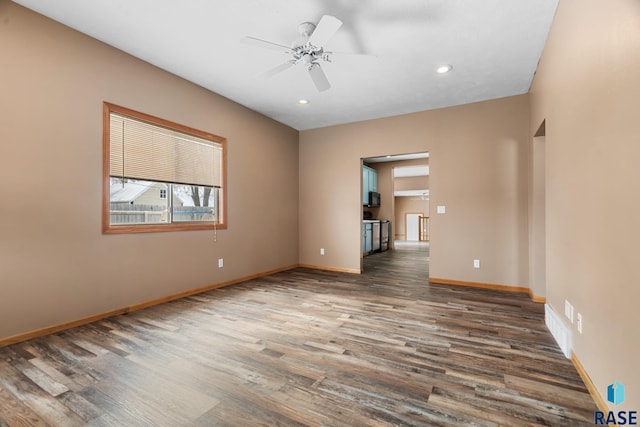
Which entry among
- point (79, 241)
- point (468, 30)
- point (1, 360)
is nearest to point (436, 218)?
point (468, 30)

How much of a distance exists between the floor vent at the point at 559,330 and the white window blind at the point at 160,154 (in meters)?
4.07

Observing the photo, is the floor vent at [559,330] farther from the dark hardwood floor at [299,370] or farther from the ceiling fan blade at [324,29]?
the ceiling fan blade at [324,29]

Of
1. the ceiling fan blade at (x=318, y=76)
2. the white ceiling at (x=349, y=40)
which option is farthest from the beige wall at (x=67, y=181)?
the ceiling fan blade at (x=318, y=76)

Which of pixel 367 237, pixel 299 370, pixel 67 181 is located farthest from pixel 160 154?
pixel 367 237

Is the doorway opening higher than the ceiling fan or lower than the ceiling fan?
lower

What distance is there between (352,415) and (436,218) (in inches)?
140

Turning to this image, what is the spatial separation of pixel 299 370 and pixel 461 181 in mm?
3654

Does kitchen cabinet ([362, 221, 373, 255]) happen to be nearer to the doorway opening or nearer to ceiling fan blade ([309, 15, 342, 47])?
the doorway opening

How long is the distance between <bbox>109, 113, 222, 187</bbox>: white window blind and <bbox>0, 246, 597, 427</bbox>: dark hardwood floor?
1.58m

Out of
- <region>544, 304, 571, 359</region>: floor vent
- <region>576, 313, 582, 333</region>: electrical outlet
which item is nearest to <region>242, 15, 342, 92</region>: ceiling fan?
<region>576, 313, 582, 333</region>: electrical outlet

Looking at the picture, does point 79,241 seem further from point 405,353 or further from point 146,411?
point 405,353

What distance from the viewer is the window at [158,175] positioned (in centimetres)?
298

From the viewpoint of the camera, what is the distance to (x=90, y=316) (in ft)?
9.05

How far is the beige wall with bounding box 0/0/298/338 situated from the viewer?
2307 mm
